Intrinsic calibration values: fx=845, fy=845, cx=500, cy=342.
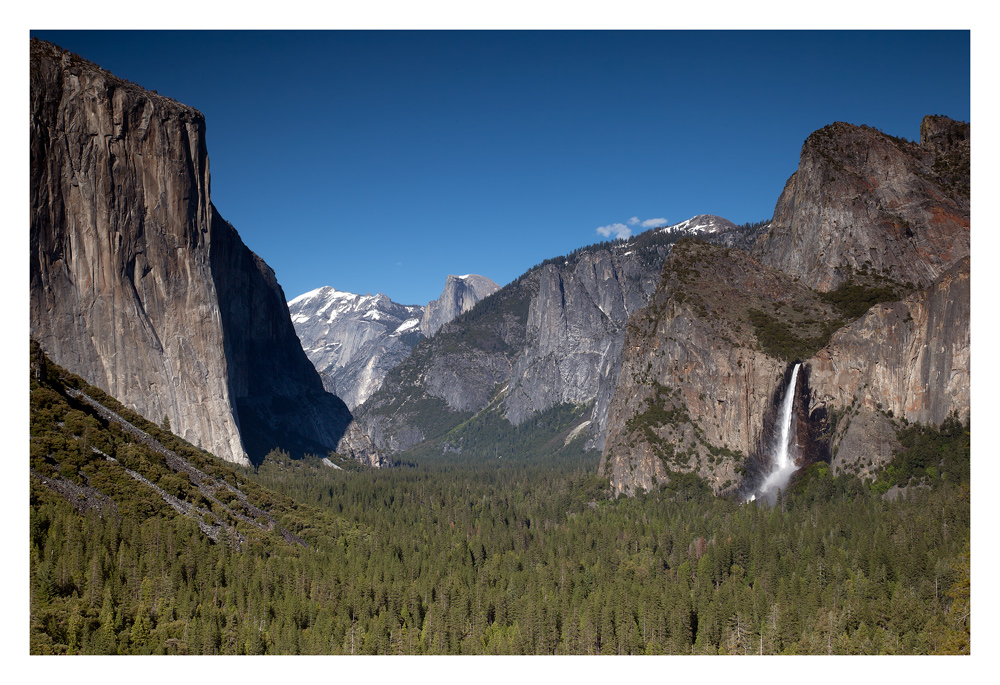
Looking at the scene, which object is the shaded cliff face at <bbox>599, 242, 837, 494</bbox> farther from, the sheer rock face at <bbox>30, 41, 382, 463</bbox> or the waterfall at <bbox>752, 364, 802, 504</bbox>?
the sheer rock face at <bbox>30, 41, 382, 463</bbox>

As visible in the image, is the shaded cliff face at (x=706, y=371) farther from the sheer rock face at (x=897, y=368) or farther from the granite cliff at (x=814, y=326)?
the sheer rock face at (x=897, y=368)

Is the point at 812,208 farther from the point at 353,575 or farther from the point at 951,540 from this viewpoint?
the point at 353,575

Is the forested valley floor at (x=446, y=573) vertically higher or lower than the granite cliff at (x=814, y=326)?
lower

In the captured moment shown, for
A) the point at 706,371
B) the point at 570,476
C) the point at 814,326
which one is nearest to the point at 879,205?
the point at 814,326

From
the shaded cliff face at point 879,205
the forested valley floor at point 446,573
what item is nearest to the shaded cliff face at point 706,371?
the shaded cliff face at point 879,205

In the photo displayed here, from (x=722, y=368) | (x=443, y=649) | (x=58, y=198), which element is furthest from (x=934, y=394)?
(x=58, y=198)

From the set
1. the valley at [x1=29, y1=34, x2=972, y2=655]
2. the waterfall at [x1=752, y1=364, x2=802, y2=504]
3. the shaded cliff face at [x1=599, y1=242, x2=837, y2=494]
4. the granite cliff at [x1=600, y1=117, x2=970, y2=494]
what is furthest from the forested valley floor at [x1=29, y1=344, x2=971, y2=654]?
the shaded cliff face at [x1=599, y1=242, x2=837, y2=494]
